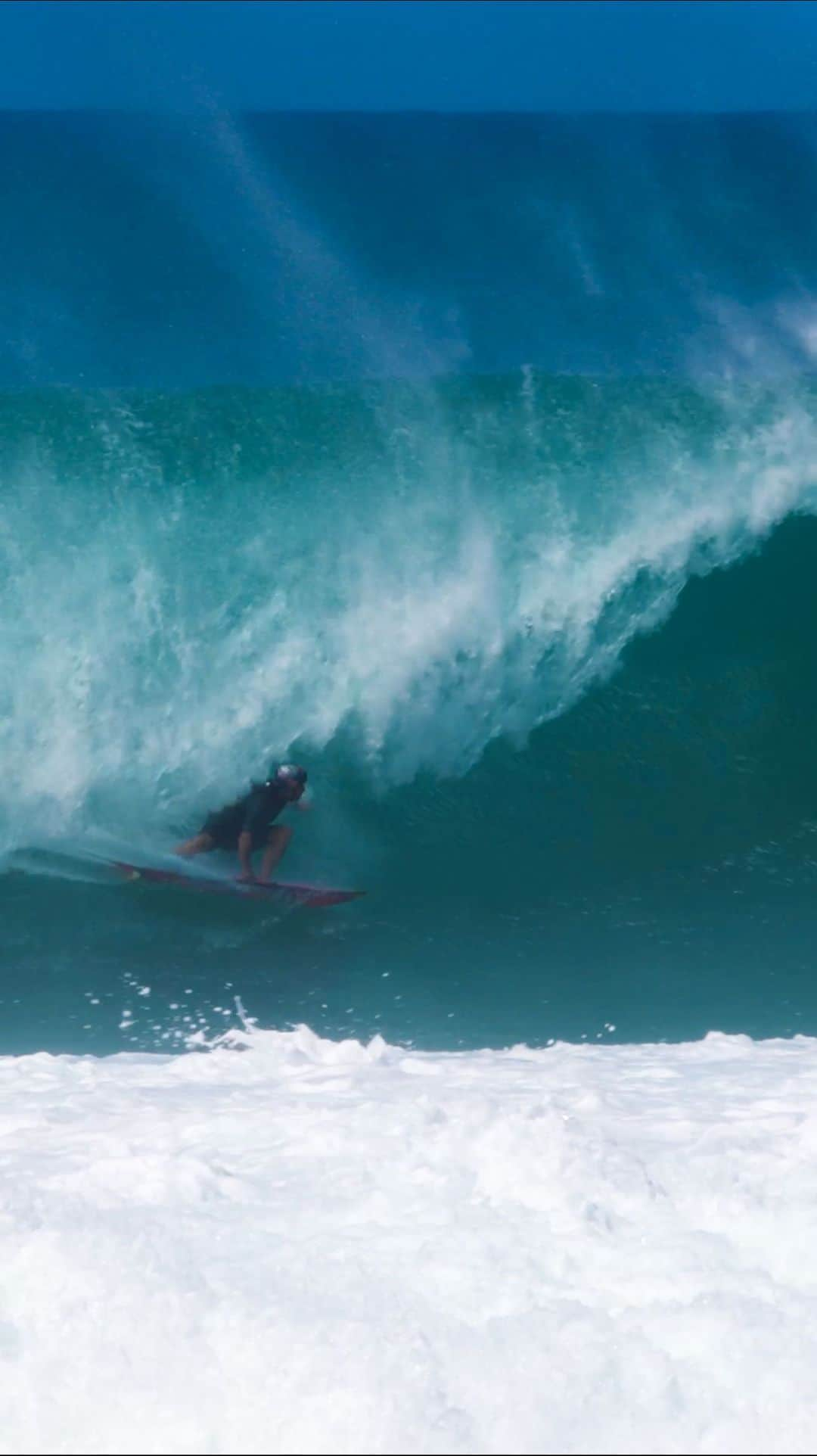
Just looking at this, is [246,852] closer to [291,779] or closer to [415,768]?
[291,779]

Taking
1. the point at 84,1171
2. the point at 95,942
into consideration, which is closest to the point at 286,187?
the point at 95,942

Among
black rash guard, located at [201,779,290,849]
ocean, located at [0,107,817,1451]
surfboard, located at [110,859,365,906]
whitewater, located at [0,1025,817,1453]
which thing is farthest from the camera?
black rash guard, located at [201,779,290,849]

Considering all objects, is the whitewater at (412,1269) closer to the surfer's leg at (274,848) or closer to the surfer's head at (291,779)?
the surfer's leg at (274,848)

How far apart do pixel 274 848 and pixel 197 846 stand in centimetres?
41

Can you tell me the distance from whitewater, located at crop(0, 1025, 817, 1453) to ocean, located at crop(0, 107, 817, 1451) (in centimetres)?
1

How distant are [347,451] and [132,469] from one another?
4.73 ft

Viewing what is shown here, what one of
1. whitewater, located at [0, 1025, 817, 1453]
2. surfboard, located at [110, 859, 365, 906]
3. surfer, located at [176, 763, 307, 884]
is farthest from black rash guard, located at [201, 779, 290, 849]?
whitewater, located at [0, 1025, 817, 1453]

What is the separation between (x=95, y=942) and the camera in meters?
6.08

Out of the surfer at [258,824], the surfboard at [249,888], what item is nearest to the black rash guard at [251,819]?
the surfer at [258,824]

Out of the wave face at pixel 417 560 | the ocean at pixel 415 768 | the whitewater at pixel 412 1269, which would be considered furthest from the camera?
the wave face at pixel 417 560

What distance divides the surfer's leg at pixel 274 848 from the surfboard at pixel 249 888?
9 cm

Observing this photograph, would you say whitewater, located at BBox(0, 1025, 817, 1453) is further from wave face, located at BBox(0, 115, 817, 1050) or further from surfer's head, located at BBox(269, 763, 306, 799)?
surfer's head, located at BBox(269, 763, 306, 799)

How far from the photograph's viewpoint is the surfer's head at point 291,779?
651 cm

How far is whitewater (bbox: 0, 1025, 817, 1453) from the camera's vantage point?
2639mm
